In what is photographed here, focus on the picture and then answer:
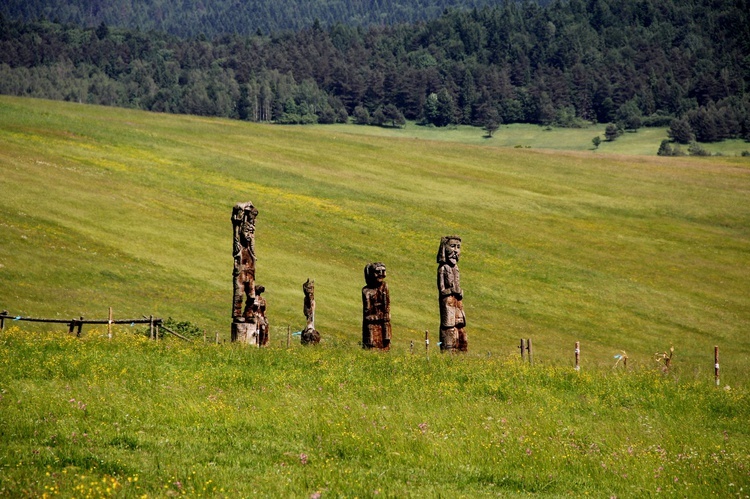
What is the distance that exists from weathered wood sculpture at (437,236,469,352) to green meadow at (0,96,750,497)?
373 cm

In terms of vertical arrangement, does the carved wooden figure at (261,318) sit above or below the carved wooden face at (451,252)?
below

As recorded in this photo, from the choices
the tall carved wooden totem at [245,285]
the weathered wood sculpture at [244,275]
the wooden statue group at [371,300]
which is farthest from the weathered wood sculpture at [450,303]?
the weathered wood sculpture at [244,275]

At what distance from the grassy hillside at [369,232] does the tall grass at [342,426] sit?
441 inches

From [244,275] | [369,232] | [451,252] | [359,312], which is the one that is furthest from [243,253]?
[369,232]

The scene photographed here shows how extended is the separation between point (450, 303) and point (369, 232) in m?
40.6

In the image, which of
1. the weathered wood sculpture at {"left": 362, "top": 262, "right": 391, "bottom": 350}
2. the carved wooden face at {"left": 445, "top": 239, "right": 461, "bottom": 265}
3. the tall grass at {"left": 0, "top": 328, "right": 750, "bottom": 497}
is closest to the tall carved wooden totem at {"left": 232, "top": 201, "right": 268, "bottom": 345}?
the weathered wood sculpture at {"left": 362, "top": 262, "right": 391, "bottom": 350}

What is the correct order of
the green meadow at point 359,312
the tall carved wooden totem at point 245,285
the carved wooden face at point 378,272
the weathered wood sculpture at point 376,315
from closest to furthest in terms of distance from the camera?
the green meadow at point 359,312, the weathered wood sculpture at point 376,315, the carved wooden face at point 378,272, the tall carved wooden totem at point 245,285

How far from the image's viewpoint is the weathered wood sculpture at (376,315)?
115 ft

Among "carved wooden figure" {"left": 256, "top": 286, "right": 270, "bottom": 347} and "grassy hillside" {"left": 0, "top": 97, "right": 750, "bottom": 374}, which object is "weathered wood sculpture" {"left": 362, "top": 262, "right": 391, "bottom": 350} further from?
"grassy hillside" {"left": 0, "top": 97, "right": 750, "bottom": 374}

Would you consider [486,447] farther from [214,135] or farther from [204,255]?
[214,135]

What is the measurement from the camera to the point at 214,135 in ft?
375

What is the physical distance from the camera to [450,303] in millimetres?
35531

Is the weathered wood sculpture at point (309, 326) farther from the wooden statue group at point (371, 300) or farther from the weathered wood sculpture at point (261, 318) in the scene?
the wooden statue group at point (371, 300)

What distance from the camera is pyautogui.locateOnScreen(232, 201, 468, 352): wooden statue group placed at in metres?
35.1
